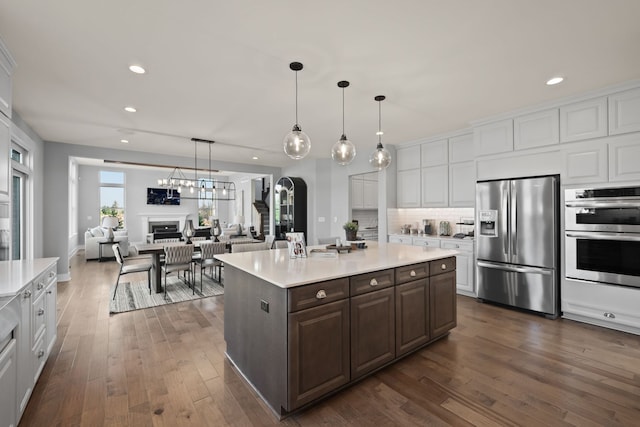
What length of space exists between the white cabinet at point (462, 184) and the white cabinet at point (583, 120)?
4.00ft

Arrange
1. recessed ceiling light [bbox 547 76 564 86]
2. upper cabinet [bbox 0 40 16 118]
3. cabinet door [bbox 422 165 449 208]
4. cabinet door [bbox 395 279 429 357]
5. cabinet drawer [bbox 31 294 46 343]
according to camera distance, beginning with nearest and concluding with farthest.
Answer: cabinet drawer [bbox 31 294 46 343], upper cabinet [bbox 0 40 16 118], cabinet door [bbox 395 279 429 357], recessed ceiling light [bbox 547 76 564 86], cabinet door [bbox 422 165 449 208]

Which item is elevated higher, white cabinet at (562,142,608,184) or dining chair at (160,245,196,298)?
white cabinet at (562,142,608,184)

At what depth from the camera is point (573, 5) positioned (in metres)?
1.92

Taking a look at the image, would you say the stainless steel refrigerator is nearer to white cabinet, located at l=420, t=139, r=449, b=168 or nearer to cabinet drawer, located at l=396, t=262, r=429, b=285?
white cabinet, located at l=420, t=139, r=449, b=168

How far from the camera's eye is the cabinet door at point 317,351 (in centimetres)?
184

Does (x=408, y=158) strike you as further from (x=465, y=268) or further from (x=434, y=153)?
(x=465, y=268)

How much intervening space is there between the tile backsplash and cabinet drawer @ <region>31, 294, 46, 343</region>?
4.96m

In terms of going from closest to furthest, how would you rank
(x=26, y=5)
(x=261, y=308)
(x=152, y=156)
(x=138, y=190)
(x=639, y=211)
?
(x=26, y=5), (x=261, y=308), (x=639, y=211), (x=152, y=156), (x=138, y=190)

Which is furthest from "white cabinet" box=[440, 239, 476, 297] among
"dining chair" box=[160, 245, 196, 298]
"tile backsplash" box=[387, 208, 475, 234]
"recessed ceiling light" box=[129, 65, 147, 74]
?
"recessed ceiling light" box=[129, 65, 147, 74]

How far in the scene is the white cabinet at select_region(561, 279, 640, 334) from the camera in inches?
121

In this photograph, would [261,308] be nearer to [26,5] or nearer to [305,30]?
[305,30]

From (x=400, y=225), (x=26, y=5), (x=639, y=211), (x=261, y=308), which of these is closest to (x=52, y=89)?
(x=26, y=5)

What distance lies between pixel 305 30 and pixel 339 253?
6.73 feet

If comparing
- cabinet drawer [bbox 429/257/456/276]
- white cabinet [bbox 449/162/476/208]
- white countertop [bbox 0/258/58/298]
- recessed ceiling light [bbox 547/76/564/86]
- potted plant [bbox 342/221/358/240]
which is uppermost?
recessed ceiling light [bbox 547/76/564/86]
